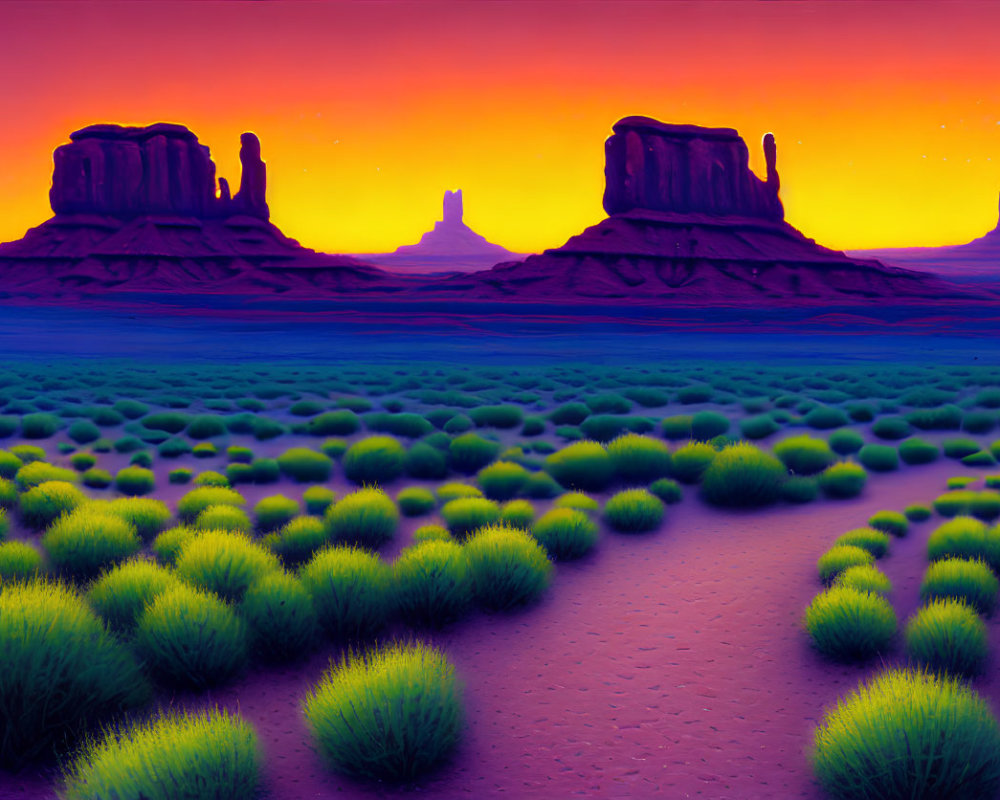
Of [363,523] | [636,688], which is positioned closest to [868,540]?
[636,688]

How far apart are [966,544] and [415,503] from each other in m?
5.81

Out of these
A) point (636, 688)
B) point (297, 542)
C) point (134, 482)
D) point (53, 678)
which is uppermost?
point (53, 678)

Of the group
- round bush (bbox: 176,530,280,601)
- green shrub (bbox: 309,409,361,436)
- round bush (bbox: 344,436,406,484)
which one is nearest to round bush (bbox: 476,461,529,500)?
round bush (bbox: 344,436,406,484)

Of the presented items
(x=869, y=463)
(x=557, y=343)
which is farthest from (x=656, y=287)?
(x=869, y=463)

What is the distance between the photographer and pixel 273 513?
27.9 feet

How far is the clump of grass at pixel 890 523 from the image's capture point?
7.68 meters

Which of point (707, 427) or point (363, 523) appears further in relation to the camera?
point (707, 427)

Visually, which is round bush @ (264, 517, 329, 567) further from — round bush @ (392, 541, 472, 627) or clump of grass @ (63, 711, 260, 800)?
clump of grass @ (63, 711, 260, 800)

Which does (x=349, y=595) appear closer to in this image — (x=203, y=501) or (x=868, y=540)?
(x=203, y=501)

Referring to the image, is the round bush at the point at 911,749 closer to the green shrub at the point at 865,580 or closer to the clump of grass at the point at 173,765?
the green shrub at the point at 865,580

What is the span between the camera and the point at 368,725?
3828 millimetres

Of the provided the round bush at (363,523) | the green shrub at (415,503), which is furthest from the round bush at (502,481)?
the round bush at (363,523)

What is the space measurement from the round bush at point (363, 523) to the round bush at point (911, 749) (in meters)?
4.96

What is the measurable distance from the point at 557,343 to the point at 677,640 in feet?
138
